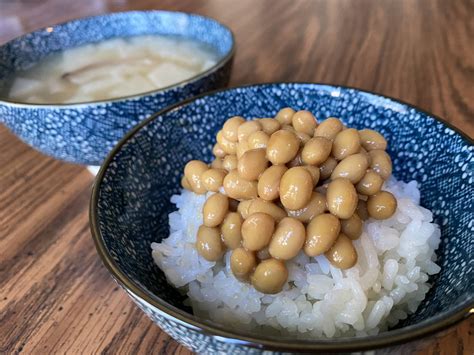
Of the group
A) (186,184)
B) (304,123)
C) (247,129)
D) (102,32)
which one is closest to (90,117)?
(186,184)

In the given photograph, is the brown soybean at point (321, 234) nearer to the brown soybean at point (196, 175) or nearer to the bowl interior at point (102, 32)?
the brown soybean at point (196, 175)

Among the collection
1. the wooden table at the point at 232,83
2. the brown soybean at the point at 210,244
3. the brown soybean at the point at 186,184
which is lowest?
the wooden table at the point at 232,83

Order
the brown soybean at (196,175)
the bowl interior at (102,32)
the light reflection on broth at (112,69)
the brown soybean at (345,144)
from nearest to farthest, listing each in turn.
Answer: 1. the brown soybean at (345,144)
2. the brown soybean at (196,175)
3. the light reflection on broth at (112,69)
4. the bowl interior at (102,32)

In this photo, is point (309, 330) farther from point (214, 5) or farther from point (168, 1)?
point (168, 1)

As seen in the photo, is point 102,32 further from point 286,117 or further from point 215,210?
point 215,210

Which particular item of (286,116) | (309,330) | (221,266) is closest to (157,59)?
(286,116)

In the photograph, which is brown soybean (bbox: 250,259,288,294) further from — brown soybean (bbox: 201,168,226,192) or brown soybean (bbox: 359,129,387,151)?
brown soybean (bbox: 359,129,387,151)

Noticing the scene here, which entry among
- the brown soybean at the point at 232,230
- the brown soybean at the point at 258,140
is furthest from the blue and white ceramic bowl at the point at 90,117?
the brown soybean at the point at 232,230
